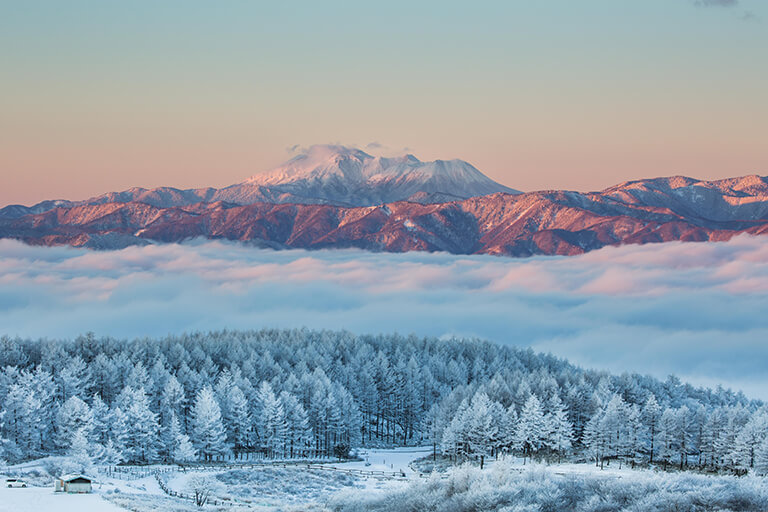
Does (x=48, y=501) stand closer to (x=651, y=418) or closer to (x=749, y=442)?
(x=749, y=442)

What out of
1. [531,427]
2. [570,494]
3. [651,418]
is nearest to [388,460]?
[531,427]

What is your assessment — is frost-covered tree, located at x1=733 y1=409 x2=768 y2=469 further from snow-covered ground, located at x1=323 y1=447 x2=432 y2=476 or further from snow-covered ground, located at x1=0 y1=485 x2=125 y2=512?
snow-covered ground, located at x1=0 y1=485 x2=125 y2=512

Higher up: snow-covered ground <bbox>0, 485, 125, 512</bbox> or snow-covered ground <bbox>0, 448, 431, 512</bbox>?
snow-covered ground <bbox>0, 485, 125, 512</bbox>

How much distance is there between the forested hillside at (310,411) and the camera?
11488 cm

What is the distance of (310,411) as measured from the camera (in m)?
137

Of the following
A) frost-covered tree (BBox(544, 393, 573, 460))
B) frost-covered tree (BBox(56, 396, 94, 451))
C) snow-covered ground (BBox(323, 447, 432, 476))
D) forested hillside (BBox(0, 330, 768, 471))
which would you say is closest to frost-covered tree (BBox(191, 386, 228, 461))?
forested hillside (BBox(0, 330, 768, 471))

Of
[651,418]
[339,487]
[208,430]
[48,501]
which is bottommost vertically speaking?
[339,487]

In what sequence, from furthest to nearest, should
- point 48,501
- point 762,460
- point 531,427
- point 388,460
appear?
point 388,460
point 531,427
point 762,460
point 48,501

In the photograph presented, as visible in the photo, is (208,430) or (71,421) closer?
(71,421)

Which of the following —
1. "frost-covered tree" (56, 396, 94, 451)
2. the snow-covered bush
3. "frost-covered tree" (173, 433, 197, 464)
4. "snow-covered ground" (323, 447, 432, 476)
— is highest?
the snow-covered bush

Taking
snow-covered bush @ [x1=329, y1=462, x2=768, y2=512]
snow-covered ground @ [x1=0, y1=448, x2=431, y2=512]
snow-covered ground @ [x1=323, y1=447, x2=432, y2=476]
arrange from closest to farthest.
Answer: snow-covered bush @ [x1=329, y1=462, x2=768, y2=512] < snow-covered ground @ [x1=0, y1=448, x2=431, y2=512] < snow-covered ground @ [x1=323, y1=447, x2=432, y2=476]

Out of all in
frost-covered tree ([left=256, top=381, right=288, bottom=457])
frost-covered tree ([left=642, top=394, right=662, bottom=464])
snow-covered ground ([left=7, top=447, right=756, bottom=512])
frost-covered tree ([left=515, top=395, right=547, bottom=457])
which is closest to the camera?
snow-covered ground ([left=7, top=447, right=756, bottom=512])

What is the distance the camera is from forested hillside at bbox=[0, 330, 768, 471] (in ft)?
377

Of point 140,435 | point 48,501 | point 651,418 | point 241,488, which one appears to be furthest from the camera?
point 651,418
